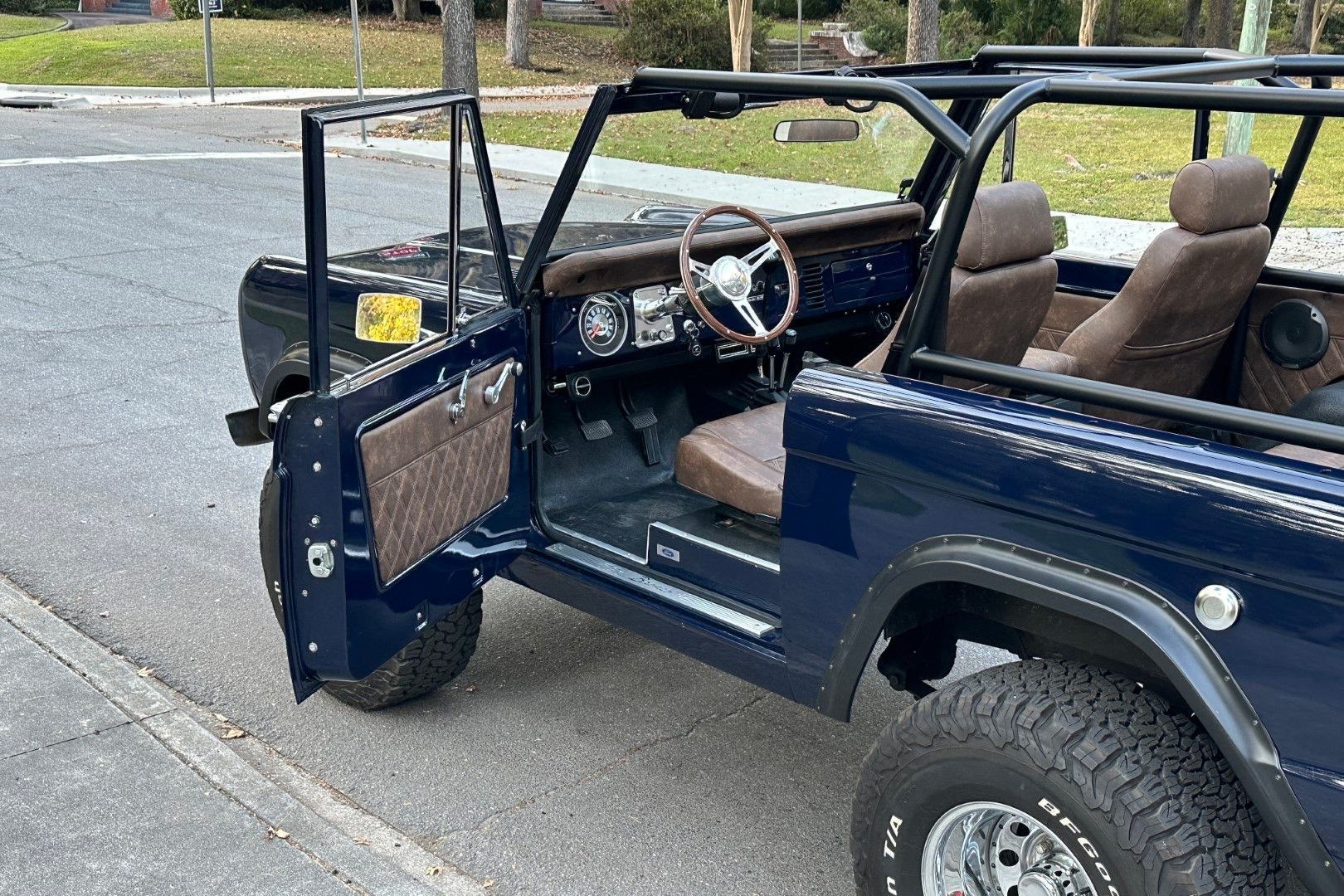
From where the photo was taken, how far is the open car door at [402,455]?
303 cm

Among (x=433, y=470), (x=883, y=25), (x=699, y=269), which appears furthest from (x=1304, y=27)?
(x=433, y=470)

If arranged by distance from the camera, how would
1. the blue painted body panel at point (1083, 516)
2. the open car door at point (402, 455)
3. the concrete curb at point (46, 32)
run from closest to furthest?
the blue painted body panel at point (1083, 516), the open car door at point (402, 455), the concrete curb at point (46, 32)

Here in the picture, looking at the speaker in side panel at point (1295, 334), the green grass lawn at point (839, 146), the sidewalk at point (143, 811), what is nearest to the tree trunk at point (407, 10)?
the green grass lawn at point (839, 146)

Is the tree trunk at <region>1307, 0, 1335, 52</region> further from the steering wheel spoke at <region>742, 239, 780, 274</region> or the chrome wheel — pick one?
the chrome wheel

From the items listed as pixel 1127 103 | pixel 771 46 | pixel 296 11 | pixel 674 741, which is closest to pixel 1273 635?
pixel 1127 103

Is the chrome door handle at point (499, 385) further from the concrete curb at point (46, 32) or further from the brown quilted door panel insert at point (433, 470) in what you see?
the concrete curb at point (46, 32)

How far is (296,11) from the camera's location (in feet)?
105

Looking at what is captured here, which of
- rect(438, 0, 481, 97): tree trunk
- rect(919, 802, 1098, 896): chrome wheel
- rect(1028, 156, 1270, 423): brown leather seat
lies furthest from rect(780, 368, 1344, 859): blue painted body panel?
rect(438, 0, 481, 97): tree trunk

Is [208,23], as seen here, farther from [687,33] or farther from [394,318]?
[394,318]

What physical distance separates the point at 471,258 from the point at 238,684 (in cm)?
157

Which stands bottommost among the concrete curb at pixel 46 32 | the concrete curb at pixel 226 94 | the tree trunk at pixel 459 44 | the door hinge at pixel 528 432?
the door hinge at pixel 528 432

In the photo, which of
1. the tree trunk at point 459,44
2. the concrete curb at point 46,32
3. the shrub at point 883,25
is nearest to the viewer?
the tree trunk at point 459,44

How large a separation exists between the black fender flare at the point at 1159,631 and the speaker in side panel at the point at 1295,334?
1891 mm

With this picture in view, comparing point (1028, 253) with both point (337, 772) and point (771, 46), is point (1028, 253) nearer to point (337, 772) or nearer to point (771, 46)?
point (337, 772)
